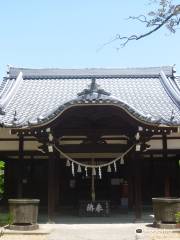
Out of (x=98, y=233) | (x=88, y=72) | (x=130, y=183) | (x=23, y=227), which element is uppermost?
(x=88, y=72)

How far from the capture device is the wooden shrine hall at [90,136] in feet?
43.4

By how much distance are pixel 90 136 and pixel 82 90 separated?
6011 millimetres

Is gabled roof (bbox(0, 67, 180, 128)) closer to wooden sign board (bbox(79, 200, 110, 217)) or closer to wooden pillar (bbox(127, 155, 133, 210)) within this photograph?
wooden pillar (bbox(127, 155, 133, 210))

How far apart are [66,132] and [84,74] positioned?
913 centimetres

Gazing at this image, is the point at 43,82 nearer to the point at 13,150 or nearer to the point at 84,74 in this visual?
the point at 84,74

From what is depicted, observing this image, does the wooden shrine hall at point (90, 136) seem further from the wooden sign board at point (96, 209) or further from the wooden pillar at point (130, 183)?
the wooden sign board at point (96, 209)

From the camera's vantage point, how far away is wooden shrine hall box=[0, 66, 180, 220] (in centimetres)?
1322

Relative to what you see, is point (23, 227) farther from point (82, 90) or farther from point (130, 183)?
point (82, 90)

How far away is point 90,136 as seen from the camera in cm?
1393

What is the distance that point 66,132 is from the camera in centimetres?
1368

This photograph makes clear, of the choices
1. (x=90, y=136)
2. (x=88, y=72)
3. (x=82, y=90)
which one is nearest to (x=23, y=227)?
(x=90, y=136)

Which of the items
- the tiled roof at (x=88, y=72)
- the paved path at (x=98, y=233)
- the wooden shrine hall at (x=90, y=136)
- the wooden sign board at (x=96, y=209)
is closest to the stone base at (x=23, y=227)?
the paved path at (x=98, y=233)

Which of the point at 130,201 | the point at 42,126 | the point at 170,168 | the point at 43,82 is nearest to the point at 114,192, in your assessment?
the point at 130,201

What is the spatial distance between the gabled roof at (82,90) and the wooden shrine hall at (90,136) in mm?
46
